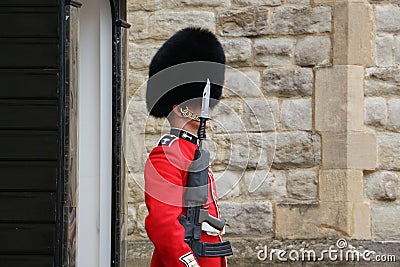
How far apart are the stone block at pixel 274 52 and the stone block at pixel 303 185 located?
0.71 metres

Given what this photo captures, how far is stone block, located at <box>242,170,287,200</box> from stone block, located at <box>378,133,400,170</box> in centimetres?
61

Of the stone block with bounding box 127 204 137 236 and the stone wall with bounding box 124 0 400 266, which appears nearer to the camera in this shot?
the stone wall with bounding box 124 0 400 266

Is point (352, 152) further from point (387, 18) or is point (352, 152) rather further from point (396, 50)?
point (387, 18)

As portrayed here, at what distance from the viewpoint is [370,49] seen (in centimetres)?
621

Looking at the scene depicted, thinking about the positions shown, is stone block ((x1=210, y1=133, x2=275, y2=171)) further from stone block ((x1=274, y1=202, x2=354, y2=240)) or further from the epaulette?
the epaulette

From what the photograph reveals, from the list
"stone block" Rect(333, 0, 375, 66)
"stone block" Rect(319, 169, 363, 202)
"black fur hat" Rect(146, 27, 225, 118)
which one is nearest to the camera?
"black fur hat" Rect(146, 27, 225, 118)

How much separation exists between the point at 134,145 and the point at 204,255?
2.86 metres

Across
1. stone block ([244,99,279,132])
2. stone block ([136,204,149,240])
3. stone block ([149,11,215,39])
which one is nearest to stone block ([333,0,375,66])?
stone block ([244,99,279,132])

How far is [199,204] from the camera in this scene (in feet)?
11.7

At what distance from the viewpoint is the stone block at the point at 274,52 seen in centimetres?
624

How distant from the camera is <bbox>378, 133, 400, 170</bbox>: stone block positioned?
6.15 m

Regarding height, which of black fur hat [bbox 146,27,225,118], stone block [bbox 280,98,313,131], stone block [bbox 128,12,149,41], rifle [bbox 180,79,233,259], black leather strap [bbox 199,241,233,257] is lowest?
black leather strap [bbox 199,241,233,257]

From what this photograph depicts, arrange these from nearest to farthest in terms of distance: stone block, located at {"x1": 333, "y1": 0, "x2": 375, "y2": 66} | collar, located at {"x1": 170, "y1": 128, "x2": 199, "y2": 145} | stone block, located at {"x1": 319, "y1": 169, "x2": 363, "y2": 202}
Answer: collar, located at {"x1": 170, "y1": 128, "x2": 199, "y2": 145}
stone block, located at {"x1": 319, "y1": 169, "x2": 363, "y2": 202}
stone block, located at {"x1": 333, "y1": 0, "x2": 375, "y2": 66}

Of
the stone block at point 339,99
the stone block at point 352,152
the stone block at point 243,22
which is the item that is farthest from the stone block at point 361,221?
the stone block at point 243,22
